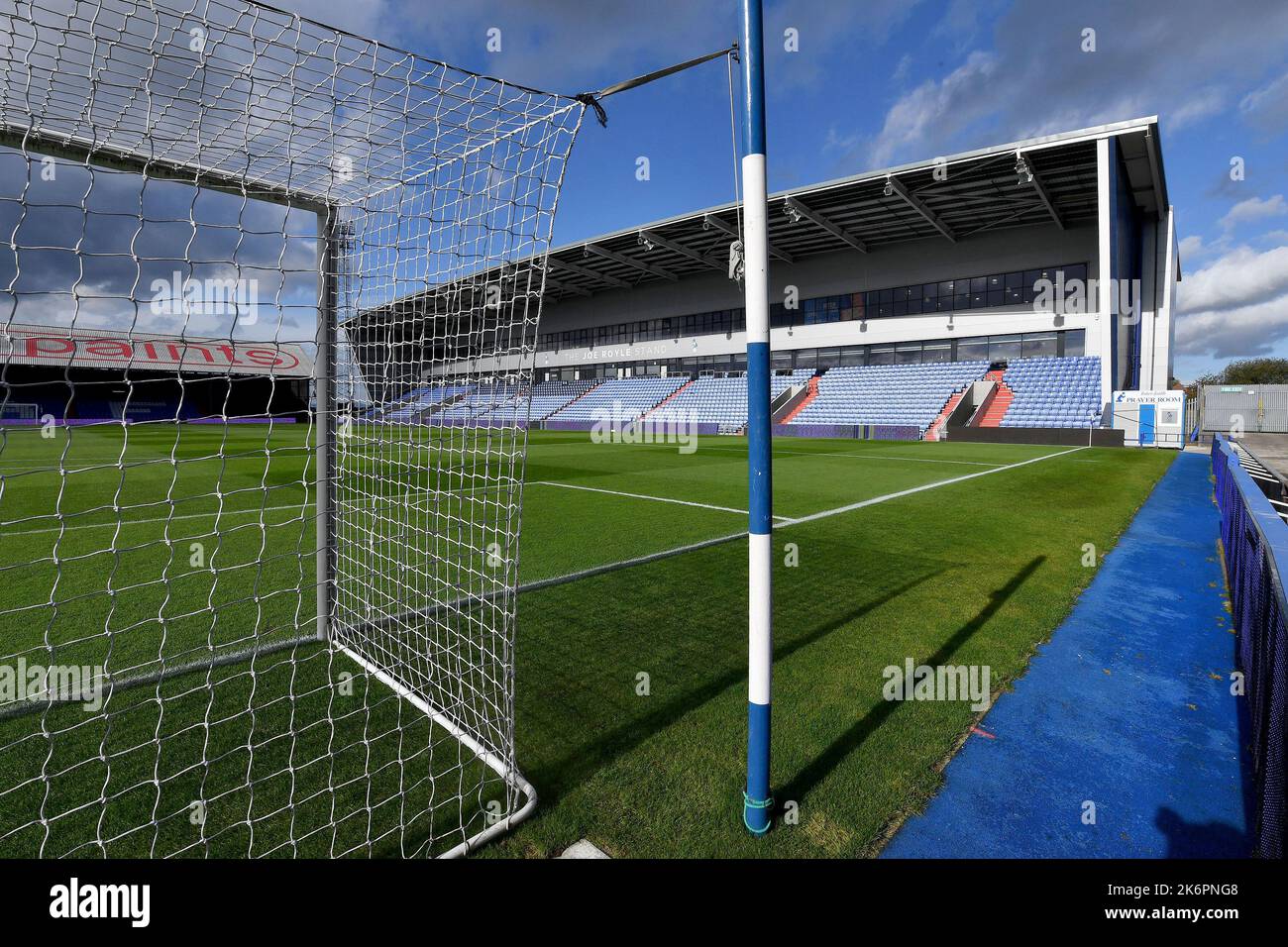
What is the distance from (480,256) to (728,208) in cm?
2878

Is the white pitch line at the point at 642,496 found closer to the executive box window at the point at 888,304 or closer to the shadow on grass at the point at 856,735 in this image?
the shadow on grass at the point at 856,735

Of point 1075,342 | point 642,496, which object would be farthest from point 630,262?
point 642,496

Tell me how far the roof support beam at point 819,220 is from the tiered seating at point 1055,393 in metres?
10.6

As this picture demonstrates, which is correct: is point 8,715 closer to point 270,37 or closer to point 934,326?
point 270,37

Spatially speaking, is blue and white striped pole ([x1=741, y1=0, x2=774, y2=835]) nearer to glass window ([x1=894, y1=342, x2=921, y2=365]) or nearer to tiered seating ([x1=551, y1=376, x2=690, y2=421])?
glass window ([x1=894, y1=342, x2=921, y2=365])

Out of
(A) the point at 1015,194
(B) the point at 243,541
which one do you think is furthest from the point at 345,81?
(A) the point at 1015,194

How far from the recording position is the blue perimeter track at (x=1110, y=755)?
87.0 inches

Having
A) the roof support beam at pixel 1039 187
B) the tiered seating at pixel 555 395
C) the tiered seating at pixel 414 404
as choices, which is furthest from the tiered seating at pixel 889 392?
the tiered seating at pixel 414 404

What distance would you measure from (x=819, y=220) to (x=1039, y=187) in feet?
29.7

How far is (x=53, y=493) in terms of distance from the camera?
1050 centimetres

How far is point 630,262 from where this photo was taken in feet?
122

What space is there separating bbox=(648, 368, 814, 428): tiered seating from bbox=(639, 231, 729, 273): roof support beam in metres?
6.93
